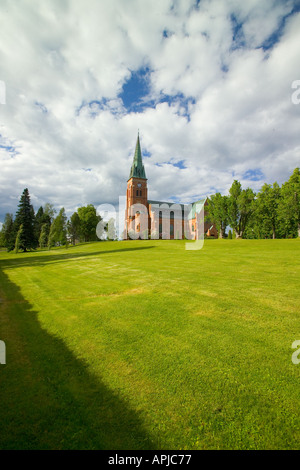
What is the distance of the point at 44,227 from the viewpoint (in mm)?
53281

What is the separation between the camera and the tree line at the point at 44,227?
46438 millimetres

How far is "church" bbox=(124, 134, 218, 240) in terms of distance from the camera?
67375 millimetres

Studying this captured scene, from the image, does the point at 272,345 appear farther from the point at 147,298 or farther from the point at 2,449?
the point at 2,449

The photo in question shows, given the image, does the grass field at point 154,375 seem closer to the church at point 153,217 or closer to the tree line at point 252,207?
the tree line at point 252,207

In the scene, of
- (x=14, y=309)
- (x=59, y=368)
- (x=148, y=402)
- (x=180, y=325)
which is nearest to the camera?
(x=148, y=402)

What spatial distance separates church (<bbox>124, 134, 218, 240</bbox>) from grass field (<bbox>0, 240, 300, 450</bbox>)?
189 ft

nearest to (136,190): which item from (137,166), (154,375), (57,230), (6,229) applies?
(137,166)

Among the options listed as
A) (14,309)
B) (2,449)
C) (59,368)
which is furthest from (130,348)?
(14,309)

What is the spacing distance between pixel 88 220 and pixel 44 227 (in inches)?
726

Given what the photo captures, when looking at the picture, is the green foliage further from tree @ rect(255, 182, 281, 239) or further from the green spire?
tree @ rect(255, 182, 281, 239)

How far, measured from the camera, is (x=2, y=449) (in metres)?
2.57

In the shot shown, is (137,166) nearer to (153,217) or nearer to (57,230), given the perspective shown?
(153,217)

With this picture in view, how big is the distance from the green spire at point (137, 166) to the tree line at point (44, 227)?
19602mm
